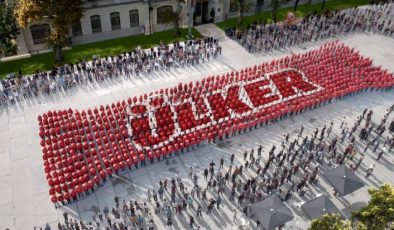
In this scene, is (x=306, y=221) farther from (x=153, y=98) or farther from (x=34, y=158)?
(x=34, y=158)

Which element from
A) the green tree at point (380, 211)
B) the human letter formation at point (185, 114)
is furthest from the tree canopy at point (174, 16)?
the green tree at point (380, 211)

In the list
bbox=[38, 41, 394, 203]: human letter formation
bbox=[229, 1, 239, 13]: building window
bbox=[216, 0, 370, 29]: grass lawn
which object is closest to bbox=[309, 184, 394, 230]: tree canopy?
bbox=[38, 41, 394, 203]: human letter formation

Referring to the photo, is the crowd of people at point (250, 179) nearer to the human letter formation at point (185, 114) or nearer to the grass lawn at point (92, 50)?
the human letter formation at point (185, 114)

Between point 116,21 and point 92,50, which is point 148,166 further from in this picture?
point 116,21

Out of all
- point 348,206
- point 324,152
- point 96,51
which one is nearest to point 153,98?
point 96,51

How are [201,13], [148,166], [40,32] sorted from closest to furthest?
[148,166]
[40,32]
[201,13]

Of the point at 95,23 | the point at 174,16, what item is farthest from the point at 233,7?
the point at 95,23
